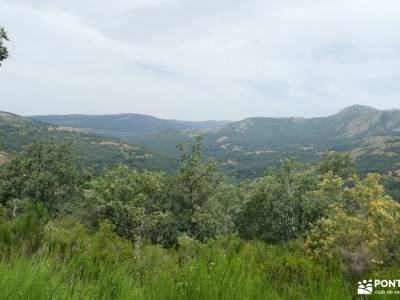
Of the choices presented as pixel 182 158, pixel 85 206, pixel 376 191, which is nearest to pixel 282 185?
pixel 182 158

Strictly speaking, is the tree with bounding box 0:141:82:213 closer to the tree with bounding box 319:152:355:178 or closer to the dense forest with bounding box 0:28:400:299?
the dense forest with bounding box 0:28:400:299

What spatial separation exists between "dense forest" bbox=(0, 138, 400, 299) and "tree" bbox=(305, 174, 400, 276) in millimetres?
39

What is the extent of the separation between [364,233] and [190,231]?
3375 centimetres

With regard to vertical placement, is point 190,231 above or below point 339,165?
below

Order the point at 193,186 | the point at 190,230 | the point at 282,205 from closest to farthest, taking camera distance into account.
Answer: the point at 190,230, the point at 193,186, the point at 282,205

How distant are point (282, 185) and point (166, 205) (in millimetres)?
12887

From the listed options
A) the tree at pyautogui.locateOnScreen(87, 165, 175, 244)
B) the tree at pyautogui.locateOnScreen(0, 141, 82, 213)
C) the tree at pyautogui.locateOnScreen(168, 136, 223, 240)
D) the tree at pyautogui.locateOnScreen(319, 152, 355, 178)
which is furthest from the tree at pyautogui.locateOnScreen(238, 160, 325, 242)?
the tree at pyautogui.locateOnScreen(0, 141, 82, 213)

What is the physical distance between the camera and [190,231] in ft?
139

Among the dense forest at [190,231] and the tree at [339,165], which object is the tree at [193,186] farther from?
the tree at [339,165]

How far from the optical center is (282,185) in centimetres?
4434

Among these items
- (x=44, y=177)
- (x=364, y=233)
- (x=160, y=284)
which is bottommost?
(x=44, y=177)

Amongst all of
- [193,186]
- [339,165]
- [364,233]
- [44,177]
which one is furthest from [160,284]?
[44,177]

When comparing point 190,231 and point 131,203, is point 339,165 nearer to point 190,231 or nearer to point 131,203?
point 190,231

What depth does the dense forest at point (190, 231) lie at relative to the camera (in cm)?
394
